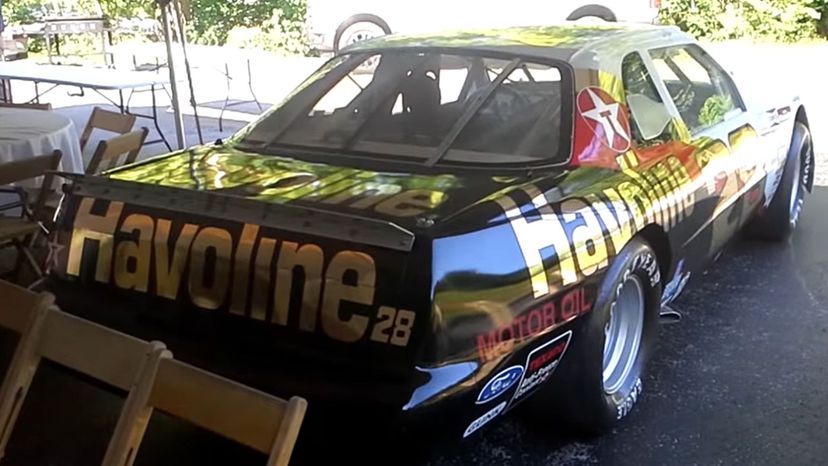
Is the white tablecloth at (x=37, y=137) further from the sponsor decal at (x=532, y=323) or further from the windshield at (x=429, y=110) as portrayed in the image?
the sponsor decal at (x=532, y=323)

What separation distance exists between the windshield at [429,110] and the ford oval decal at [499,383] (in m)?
0.84

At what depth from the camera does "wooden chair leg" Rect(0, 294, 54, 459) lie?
8.04 feet

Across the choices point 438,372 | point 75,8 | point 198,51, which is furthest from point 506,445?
point 75,8

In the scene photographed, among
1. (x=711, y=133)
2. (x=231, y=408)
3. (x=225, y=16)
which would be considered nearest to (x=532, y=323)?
(x=231, y=408)

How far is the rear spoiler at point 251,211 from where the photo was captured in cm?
256

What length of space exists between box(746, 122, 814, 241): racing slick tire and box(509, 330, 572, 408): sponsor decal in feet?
8.75

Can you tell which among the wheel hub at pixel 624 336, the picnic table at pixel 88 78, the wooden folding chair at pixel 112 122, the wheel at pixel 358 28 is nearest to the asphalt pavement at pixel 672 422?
the wheel hub at pixel 624 336

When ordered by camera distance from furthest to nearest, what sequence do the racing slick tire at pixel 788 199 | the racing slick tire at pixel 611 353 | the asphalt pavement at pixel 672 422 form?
the racing slick tire at pixel 788 199, the asphalt pavement at pixel 672 422, the racing slick tire at pixel 611 353

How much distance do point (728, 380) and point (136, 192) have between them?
2379mm

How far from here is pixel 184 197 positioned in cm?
289

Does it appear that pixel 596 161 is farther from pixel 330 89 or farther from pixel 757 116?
pixel 757 116

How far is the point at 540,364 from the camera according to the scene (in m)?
2.85

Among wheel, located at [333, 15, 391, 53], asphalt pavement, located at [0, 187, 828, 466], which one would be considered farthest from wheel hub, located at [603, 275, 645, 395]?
wheel, located at [333, 15, 391, 53]

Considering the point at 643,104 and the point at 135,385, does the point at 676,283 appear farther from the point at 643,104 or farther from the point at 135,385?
the point at 135,385
